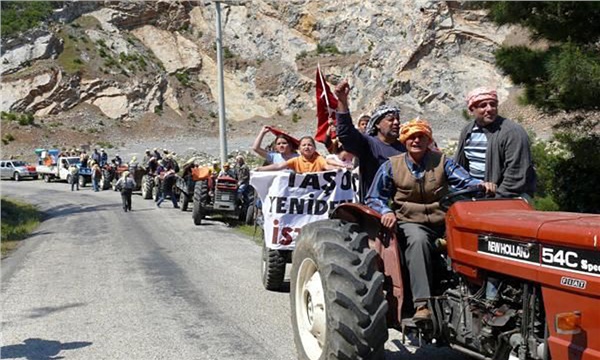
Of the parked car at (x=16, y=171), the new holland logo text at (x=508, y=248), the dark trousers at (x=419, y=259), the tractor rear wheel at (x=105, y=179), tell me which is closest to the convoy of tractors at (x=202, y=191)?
the tractor rear wheel at (x=105, y=179)

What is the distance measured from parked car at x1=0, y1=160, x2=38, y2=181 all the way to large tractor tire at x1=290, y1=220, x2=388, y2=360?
41.4 meters

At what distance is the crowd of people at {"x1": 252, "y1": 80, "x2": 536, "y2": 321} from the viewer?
4.68 metres

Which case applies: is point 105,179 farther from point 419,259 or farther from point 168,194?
point 419,259

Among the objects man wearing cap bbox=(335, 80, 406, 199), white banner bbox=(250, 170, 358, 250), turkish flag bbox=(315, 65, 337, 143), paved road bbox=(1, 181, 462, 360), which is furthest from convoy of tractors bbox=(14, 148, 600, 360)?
turkish flag bbox=(315, 65, 337, 143)

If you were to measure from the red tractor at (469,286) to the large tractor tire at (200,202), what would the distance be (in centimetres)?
1109

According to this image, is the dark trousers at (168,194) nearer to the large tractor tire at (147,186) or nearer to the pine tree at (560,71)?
the large tractor tire at (147,186)

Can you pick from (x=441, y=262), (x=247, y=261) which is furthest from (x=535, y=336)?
(x=247, y=261)

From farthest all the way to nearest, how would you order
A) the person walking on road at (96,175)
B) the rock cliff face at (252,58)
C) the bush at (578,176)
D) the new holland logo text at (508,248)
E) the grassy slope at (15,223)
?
the rock cliff face at (252,58) → the person walking on road at (96,175) → the grassy slope at (15,223) → the bush at (578,176) → the new holland logo text at (508,248)

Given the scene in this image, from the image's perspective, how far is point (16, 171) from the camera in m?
42.6

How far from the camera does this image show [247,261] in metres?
10.6

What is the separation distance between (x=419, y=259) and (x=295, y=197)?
3707 millimetres

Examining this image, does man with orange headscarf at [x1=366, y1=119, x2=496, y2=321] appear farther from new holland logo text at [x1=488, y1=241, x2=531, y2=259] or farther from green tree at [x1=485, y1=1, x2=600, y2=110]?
green tree at [x1=485, y1=1, x2=600, y2=110]

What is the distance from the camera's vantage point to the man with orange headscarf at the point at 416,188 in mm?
4758

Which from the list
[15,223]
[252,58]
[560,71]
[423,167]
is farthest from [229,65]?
[423,167]
